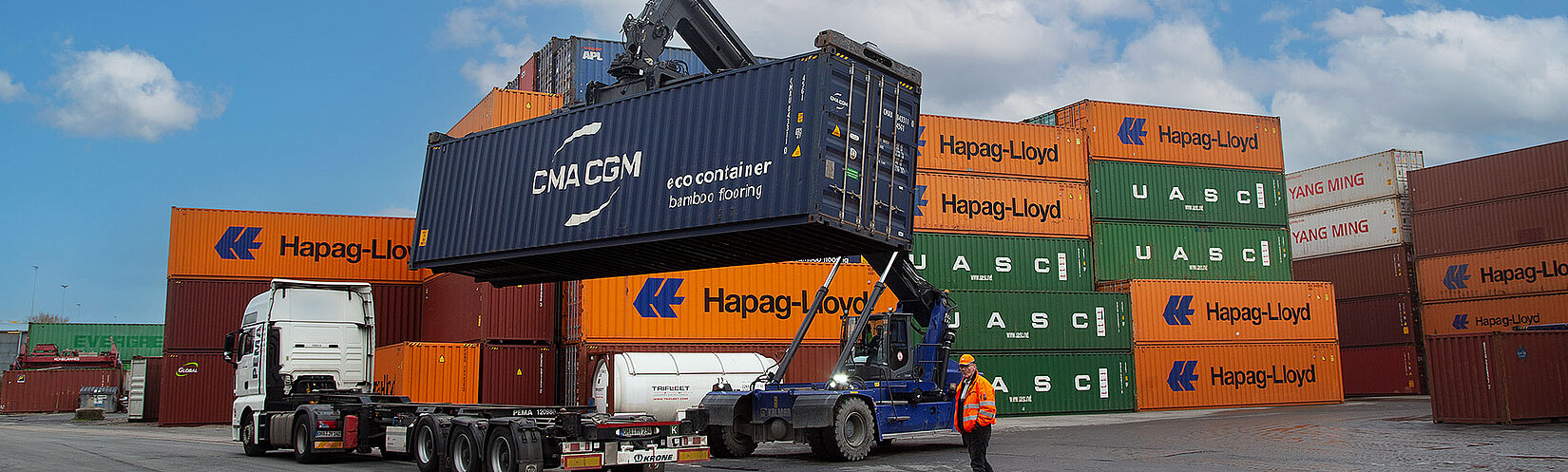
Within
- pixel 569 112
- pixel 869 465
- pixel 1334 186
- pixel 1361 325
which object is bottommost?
pixel 869 465

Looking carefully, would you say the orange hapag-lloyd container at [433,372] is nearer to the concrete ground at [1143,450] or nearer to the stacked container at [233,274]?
the concrete ground at [1143,450]

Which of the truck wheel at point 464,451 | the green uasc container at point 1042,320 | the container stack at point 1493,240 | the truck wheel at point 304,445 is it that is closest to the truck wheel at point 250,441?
the truck wheel at point 304,445

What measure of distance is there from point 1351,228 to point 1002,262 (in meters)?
20.1

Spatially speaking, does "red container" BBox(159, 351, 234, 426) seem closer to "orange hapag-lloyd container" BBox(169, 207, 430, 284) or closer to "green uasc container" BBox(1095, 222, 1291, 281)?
"orange hapag-lloyd container" BBox(169, 207, 430, 284)

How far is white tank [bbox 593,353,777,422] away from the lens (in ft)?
64.6

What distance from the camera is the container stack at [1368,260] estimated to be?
36406 millimetres

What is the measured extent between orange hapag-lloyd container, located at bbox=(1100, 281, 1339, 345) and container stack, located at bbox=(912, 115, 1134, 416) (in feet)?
2.26

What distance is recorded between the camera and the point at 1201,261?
2989cm

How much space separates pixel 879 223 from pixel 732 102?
2194 millimetres

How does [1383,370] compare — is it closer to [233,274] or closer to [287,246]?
[287,246]

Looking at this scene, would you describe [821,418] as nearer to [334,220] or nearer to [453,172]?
[453,172]

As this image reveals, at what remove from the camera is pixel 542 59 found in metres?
31.6

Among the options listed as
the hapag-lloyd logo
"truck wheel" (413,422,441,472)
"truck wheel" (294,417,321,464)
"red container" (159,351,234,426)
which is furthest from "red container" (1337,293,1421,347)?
"red container" (159,351,234,426)

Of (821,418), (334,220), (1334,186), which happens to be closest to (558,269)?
(821,418)
